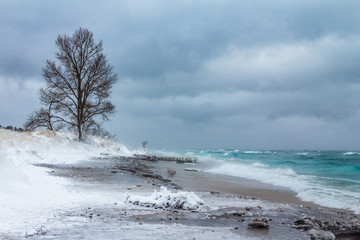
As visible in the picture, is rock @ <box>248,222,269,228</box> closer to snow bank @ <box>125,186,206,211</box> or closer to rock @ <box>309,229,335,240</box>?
rock @ <box>309,229,335,240</box>

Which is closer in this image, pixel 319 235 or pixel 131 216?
pixel 319 235

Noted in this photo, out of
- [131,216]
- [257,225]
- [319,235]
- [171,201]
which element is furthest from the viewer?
[171,201]

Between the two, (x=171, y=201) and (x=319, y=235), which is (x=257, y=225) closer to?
(x=319, y=235)

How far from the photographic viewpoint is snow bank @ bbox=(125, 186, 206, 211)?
6781 millimetres

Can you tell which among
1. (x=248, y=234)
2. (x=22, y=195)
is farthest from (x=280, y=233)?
(x=22, y=195)

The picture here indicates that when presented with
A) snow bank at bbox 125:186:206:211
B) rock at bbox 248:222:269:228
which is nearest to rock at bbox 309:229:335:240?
rock at bbox 248:222:269:228

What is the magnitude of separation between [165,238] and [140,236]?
1.26ft

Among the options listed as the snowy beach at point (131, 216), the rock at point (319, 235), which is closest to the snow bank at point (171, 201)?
the snowy beach at point (131, 216)

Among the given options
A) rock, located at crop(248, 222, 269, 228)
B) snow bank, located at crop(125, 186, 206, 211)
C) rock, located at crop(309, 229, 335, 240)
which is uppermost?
snow bank, located at crop(125, 186, 206, 211)

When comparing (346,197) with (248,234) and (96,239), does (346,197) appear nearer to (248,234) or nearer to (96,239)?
(248,234)

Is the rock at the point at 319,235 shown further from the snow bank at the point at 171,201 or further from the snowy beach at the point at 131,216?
the snow bank at the point at 171,201

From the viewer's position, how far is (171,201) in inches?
272

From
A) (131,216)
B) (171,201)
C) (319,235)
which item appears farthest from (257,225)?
(131,216)

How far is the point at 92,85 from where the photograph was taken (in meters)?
26.8
